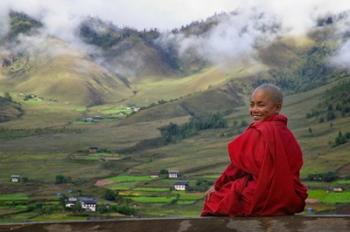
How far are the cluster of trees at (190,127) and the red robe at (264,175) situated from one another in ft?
520

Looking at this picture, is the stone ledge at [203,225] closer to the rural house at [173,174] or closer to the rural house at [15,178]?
the rural house at [173,174]

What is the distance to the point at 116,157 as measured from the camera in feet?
440

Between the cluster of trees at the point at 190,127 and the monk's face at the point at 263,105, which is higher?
the cluster of trees at the point at 190,127

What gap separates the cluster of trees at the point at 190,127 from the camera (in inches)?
6678

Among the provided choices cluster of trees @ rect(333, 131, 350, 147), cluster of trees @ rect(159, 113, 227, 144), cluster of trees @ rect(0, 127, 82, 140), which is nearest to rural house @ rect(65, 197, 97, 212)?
cluster of trees @ rect(333, 131, 350, 147)

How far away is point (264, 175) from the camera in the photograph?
6.73 m

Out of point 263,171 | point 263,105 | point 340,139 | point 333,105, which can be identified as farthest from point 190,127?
point 263,171

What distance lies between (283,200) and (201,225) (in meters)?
1.35

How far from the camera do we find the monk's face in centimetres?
711

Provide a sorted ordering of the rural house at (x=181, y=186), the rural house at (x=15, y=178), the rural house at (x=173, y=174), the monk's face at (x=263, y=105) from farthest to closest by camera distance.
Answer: the rural house at (x=173, y=174), the rural house at (x=15, y=178), the rural house at (x=181, y=186), the monk's face at (x=263, y=105)

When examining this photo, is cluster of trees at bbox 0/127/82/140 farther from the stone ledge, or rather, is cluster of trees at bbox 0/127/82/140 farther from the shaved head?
the stone ledge

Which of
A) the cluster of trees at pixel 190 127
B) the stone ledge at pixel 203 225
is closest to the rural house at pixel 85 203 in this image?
the stone ledge at pixel 203 225

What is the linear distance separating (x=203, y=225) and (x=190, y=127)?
170766mm

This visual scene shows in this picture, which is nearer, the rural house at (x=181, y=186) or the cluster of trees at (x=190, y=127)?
the rural house at (x=181, y=186)
